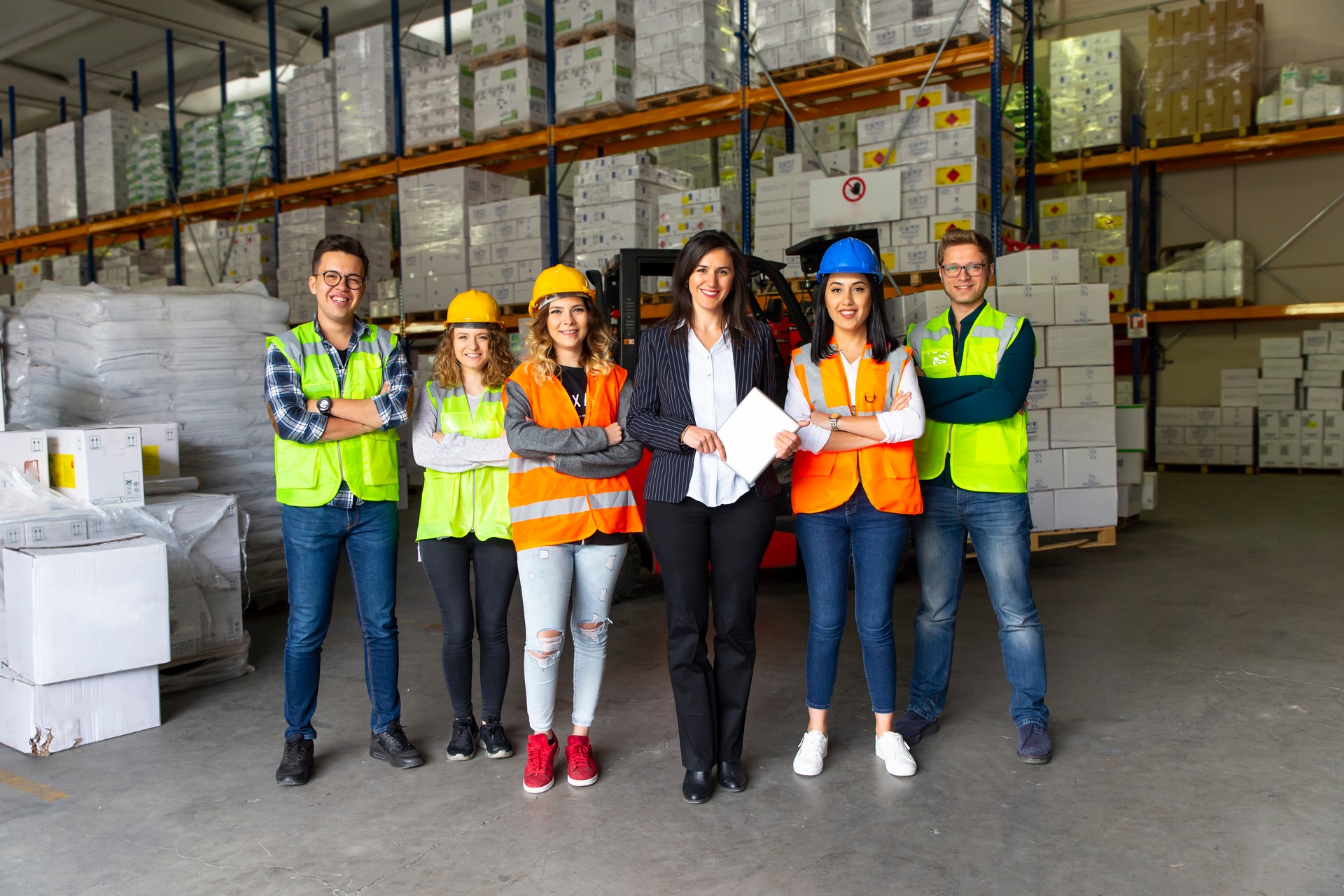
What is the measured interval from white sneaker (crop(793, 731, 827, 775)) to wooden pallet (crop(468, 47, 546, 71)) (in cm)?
792

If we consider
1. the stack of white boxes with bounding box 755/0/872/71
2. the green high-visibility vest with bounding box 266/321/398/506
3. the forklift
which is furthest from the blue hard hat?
the stack of white boxes with bounding box 755/0/872/71

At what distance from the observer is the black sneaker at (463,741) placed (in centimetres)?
355

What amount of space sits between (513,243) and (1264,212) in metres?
9.42

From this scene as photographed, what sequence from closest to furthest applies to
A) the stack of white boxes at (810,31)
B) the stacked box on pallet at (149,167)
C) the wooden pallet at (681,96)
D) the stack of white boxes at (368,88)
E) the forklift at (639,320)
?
the forklift at (639,320), the stack of white boxes at (810,31), the wooden pallet at (681,96), the stack of white boxes at (368,88), the stacked box on pallet at (149,167)

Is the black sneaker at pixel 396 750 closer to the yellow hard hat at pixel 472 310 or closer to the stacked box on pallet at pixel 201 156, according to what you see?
the yellow hard hat at pixel 472 310

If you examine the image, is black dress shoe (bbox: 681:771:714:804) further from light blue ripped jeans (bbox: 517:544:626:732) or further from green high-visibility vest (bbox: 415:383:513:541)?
green high-visibility vest (bbox: 415:383:513:541)

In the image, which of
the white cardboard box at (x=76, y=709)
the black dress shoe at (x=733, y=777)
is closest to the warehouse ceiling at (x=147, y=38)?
the white cardboard box at (x=76, y=709)

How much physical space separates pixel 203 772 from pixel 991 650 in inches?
134

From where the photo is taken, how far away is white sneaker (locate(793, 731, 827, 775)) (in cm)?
333

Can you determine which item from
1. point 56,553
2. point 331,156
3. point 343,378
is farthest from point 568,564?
point 331,156

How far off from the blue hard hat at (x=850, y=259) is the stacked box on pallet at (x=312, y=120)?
9253 mm

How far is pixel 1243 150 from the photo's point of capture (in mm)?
11867

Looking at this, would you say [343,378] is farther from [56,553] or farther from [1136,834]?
[1136,834]

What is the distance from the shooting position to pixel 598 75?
9.07m
